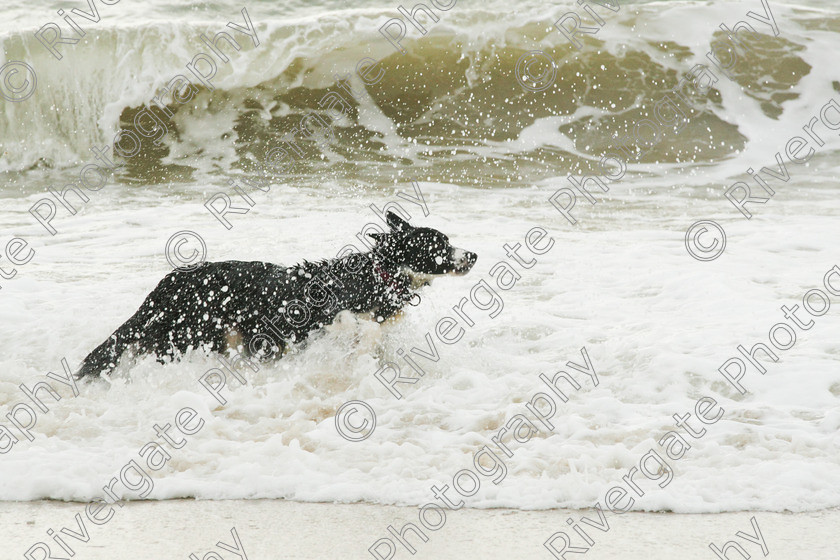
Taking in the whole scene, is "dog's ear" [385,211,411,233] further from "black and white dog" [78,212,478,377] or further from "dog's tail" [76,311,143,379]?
"dog's tail" [76,311,143,379]

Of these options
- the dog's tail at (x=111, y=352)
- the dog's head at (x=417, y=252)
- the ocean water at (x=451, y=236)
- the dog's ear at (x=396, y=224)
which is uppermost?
the dog's ear at (x=396, y=224)

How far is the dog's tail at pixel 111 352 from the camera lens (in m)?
4.23

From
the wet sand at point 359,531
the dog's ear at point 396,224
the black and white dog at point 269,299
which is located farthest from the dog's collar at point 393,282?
the wet sand at point 359,531

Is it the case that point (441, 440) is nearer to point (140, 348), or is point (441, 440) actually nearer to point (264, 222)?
point (140, 348)

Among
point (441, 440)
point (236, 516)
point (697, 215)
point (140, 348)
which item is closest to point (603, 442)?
point (441, 440)

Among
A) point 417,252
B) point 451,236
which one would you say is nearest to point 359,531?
point 417,252

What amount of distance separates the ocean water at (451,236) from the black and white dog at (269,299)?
5.2 inches

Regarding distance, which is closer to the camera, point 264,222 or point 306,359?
point 306,359

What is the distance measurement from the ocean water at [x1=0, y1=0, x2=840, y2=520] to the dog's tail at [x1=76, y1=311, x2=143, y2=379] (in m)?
0.10

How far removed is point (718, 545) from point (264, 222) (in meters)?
6.23

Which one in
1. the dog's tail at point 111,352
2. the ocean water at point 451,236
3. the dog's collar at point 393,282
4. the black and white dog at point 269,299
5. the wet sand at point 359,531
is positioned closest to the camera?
the wet sand at point 359,531

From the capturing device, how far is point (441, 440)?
3.56 m

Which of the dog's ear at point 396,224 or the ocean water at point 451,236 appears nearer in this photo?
the ocean water at point 451,236

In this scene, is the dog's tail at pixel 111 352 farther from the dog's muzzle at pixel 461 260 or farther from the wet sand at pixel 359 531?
the dog's muzzle at pixel 461 260
